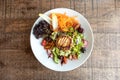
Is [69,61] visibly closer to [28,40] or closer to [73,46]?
[73,46]

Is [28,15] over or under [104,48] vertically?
over

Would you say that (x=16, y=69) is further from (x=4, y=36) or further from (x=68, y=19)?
(x=68, y=19)

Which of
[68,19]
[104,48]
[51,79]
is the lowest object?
[51,79]

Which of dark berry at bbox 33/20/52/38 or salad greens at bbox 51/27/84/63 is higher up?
dark berry at bbox 33/20/52/38

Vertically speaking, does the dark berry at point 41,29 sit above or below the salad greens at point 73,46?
above

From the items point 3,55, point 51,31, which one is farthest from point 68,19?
point 3,55
